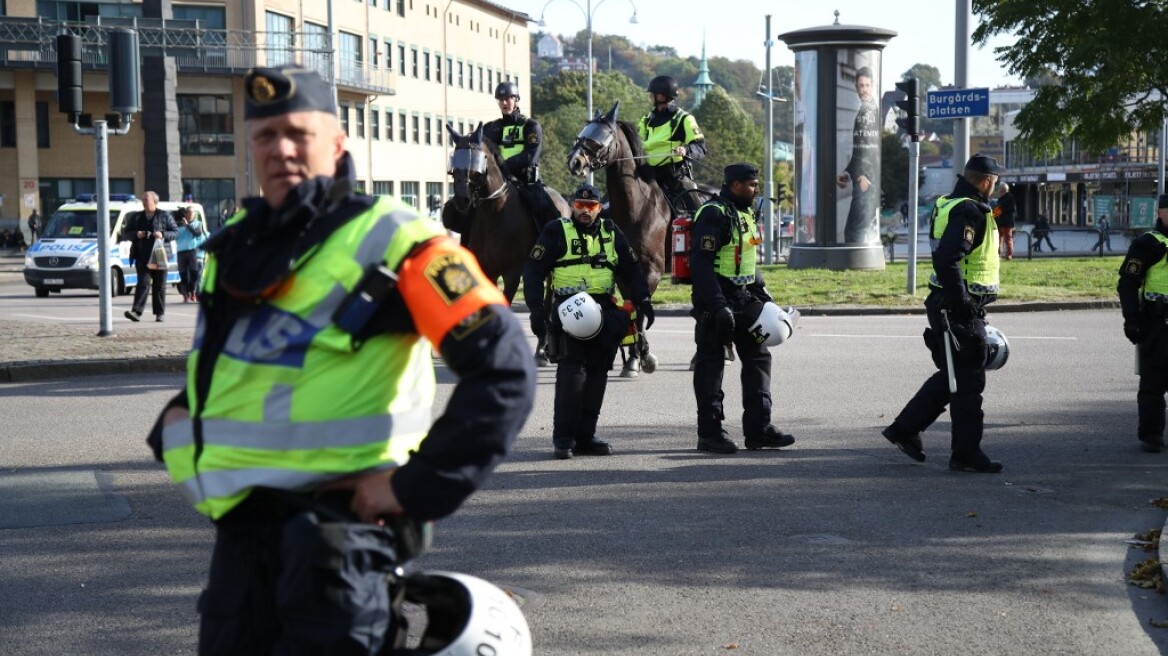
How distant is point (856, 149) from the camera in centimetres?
3078

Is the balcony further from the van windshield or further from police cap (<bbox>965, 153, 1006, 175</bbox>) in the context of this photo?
police cap (<bbox>965, 153, 1006, 175</bbox>)

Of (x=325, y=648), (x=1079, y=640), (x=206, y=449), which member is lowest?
(x=1079, y=640)

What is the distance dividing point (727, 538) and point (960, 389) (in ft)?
8.18

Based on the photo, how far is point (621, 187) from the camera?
14227mm

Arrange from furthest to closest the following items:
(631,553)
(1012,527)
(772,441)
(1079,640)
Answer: (772,441) → (1012,527) → (631,553) → (1079,640)

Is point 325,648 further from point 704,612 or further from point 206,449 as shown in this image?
point 704,612

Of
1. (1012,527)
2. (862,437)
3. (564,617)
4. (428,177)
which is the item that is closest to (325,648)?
(564,617)

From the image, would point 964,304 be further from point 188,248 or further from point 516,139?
point 188,248

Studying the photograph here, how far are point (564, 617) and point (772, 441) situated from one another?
4.23 metres

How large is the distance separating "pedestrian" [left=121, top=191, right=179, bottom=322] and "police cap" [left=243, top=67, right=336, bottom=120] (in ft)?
58.1

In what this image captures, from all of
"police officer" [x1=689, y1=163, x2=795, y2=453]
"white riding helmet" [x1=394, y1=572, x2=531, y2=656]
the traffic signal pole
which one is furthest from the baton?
the traffic signal pole

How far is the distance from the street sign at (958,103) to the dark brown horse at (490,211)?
8.55 metres

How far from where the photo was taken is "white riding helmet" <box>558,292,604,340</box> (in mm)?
9523

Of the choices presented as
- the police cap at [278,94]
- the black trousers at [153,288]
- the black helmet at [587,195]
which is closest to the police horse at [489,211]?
the black helmet at [587,195]
